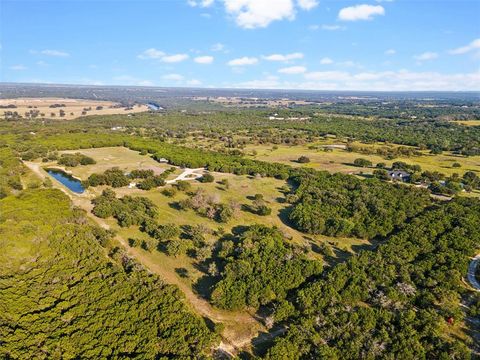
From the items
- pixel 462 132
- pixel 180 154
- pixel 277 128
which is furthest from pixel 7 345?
pixel 462 132

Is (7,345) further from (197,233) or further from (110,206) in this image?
(110,206)

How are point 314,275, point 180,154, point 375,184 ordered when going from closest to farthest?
point 314,275
point 375,184
point 180,154

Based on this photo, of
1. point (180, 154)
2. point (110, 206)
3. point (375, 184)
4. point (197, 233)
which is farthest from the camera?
point (180, 154)

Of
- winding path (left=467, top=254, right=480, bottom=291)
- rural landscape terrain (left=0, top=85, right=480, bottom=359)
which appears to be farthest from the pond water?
winding path (left=467, top=254, right=480, bottom=291)

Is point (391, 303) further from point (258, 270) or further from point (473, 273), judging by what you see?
point (473, 273)

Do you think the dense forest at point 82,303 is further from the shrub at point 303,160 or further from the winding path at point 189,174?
the shrub at point 303,160

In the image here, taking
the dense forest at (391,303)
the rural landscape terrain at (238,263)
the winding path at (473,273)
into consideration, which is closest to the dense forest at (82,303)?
the rural landscape terrain at (238,263)

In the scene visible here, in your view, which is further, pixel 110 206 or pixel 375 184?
pixel 375 184

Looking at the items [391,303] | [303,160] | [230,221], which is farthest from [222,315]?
[303,160]
